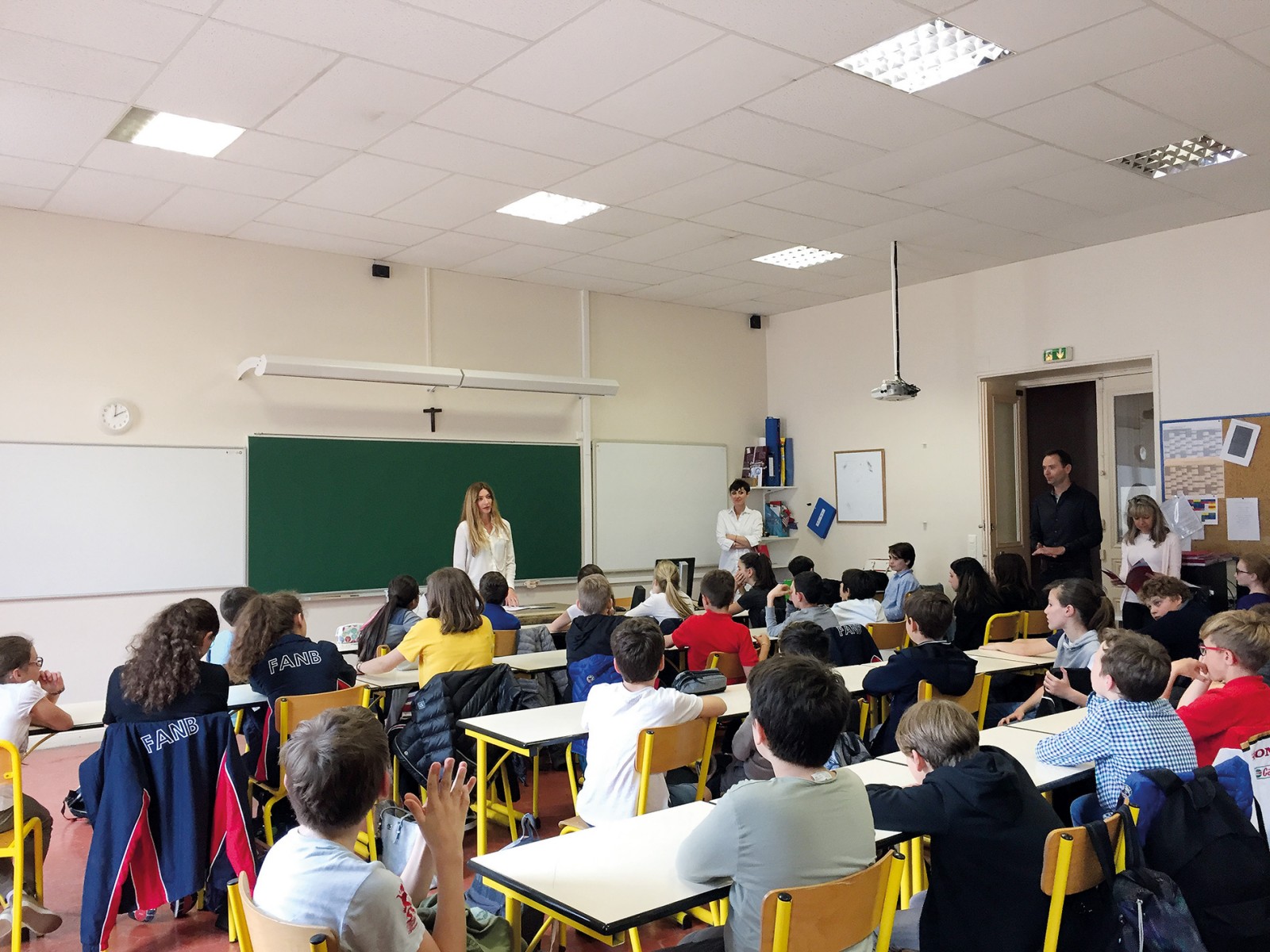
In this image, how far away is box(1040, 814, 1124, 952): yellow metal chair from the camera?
6.80ft

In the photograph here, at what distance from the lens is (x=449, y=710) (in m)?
4.05

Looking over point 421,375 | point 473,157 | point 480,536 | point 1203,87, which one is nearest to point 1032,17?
point 1203,87

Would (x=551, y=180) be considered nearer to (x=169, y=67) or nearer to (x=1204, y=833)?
(x=169, y=67)

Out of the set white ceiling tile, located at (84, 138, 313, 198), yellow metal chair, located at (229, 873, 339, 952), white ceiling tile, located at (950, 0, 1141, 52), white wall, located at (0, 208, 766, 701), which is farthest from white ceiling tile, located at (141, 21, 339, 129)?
yellow metal chair, located at (229, 873, 339, 952)

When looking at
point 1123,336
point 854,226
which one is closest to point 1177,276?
point 1123,336

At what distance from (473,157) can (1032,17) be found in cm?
278

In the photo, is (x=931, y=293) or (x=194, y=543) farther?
(x=931, y=293)

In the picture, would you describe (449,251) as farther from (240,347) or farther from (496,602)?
(496,602)

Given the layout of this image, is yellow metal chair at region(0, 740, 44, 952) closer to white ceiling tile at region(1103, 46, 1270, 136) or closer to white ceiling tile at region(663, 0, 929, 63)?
white ceiling tile at region(663, 0, 929, 63)

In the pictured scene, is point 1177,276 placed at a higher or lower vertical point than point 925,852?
higher

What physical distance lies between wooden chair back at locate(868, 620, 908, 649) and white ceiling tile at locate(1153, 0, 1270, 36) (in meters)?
3.04

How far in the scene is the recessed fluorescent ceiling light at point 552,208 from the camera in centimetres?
614

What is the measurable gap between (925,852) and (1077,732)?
24.8 inches

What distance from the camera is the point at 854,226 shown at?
6695mm
